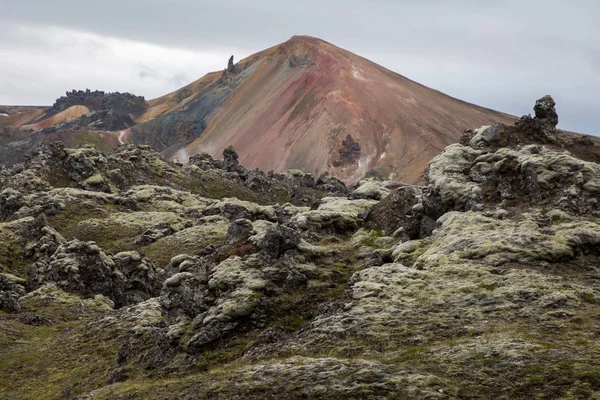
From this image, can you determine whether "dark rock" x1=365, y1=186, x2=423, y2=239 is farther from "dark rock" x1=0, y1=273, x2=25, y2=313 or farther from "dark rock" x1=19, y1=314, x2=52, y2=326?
"dark rock" x1=0, y1=273, x2=25, y2=313

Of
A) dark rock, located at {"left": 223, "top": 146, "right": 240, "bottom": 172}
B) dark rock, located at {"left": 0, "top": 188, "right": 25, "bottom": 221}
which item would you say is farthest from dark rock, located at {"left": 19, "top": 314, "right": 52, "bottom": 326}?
dark rock, located at {"left": 223, "top": 146, "right": 240, "bottom": 172}

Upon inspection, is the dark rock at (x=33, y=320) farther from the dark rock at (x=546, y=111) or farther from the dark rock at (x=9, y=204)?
the dark rock at (x=546, y=111)

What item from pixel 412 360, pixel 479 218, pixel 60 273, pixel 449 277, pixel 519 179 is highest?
pixel 519 179

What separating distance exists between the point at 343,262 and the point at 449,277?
34.7ft

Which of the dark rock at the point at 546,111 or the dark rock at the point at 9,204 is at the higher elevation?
the dark rock at the point at 546,111

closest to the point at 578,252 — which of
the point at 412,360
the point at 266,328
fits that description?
the point at 412,360

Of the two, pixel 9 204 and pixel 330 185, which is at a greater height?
pixel 330 185

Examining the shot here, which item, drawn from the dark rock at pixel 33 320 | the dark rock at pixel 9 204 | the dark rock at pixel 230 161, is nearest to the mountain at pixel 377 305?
the dark rock at pixel 33 320

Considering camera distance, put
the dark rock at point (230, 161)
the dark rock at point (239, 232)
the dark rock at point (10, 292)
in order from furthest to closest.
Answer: the dark rock at point (230, 161), the dark rock at point (10, 292), the dark rock at point (239, 232)

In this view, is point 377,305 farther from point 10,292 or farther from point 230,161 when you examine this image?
point 230,161

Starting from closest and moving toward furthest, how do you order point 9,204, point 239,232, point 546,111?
point 239,232
point 546,111
point 9,204

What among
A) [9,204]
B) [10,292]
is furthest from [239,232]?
[9,204]

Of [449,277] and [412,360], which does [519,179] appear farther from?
[412,360]

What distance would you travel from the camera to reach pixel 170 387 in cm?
3125
